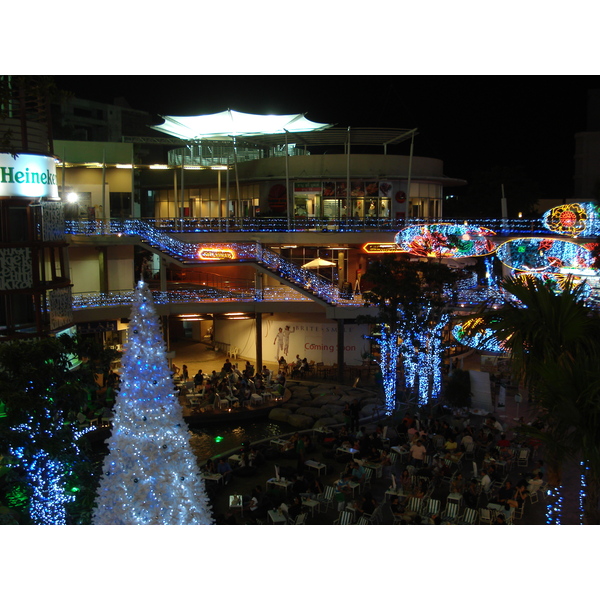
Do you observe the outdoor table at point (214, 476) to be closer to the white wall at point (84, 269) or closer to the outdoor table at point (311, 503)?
the outdoor table at point (311, 503)

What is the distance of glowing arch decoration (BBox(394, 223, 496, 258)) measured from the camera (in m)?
26.0

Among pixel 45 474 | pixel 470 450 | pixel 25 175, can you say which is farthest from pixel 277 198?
pixel 45 474

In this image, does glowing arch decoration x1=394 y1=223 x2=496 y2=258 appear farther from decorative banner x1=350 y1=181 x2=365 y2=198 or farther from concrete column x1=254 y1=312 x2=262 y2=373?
decorative banner x1=350 y1=181 x2=365 y2=198

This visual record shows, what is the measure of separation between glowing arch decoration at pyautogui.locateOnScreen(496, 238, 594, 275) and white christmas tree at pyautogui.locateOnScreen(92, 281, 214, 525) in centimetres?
1763

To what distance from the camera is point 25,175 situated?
586 inches

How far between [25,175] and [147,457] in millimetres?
7820

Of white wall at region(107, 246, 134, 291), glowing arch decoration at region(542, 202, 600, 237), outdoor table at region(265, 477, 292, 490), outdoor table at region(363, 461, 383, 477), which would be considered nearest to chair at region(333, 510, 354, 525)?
outdoor table at region(265, 477, 292, 490)

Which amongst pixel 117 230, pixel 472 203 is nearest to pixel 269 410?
pixel 117 230

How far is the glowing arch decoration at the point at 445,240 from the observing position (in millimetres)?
26031

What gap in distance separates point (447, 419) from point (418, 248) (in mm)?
7680

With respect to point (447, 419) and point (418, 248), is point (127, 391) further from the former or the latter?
point (418, 248)

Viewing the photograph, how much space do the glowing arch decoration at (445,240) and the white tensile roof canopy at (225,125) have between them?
10.8 metres

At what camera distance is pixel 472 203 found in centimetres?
5297

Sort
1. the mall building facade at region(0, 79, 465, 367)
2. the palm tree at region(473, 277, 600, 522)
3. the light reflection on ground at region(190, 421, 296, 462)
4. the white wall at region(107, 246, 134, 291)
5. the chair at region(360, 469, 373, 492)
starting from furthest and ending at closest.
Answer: the white wall at region(107, 246, 134, 291)
the mall building facade at region(0, 79, 465, 367)
the light reflection on ground at region(190, 421, 296, 462)
the chair at region(360, 469, 373, 492)
the palm tree at region(473, 277, 600, 522)
